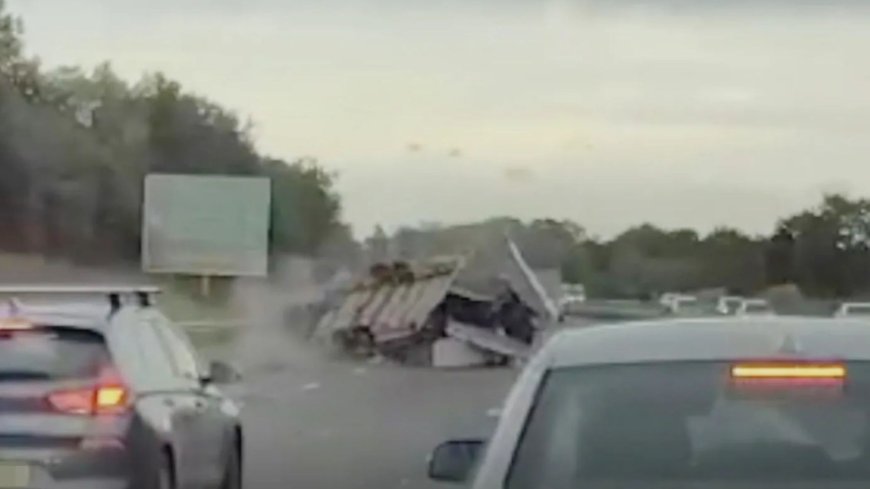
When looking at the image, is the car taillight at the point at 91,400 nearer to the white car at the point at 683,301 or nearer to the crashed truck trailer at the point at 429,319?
the white car at the point at 683,301

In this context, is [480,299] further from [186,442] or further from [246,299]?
[186,442]

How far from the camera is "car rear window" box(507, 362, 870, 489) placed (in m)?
7.16

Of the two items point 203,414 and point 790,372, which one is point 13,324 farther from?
point 790,372

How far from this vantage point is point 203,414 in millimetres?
14211

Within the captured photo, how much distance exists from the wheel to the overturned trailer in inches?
924

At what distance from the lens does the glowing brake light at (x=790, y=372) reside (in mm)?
7281

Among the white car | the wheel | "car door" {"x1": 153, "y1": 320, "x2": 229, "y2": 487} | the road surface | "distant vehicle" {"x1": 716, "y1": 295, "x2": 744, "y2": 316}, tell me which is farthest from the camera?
the white car

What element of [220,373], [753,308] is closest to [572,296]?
[753,308]

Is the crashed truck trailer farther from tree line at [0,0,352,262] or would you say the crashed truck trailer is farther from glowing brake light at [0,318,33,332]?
glowing brake light at [0,318,33,332]

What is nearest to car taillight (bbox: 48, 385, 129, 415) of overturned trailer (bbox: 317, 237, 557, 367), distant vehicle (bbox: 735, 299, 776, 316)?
distant vehicle (bbox: 735, 299, 776, 316)

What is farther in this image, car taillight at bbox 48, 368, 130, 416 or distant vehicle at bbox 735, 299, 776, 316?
distant vehicle at bbox 735, 299, 776, 316

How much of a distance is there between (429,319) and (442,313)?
0.72 ft

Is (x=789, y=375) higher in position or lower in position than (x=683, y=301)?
higher

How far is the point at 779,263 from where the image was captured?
31547 mm
